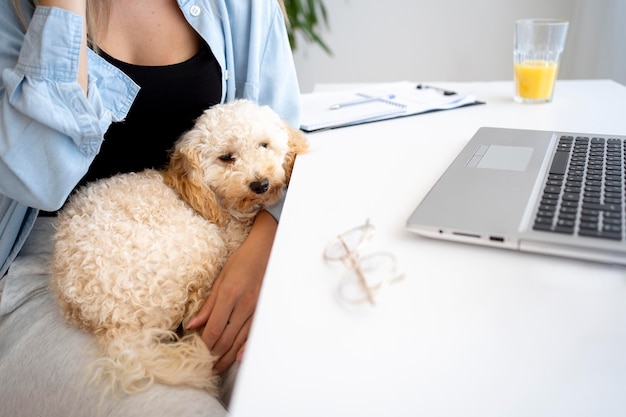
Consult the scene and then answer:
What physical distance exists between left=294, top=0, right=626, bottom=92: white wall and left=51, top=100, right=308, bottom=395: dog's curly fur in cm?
156

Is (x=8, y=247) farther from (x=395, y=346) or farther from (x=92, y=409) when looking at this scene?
(x=395, y=346)

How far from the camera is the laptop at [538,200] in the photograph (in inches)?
18.7

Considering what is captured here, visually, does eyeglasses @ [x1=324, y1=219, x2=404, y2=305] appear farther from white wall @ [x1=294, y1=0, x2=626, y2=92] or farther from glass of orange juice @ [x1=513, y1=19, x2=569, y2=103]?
white wall @ [x1=294, y1=0, x2=626, y2=92]

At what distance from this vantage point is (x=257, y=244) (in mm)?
776

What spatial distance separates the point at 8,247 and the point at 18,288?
0.07 meters

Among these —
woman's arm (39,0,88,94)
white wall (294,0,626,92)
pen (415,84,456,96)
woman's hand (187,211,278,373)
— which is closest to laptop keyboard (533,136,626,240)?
woman's hand (187,211,278,373)

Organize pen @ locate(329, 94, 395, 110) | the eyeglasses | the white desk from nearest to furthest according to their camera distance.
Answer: the white desk, the eyeglasses, pen @ locate(329, 94, 395, 110)

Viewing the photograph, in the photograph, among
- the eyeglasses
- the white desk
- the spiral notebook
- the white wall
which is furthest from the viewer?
the white wall

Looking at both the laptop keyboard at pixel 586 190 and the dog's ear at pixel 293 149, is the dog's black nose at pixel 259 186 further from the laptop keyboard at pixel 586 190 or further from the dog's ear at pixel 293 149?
the laptop keyboard at pixel 586 190

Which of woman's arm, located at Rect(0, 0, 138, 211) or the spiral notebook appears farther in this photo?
the spiral notebook

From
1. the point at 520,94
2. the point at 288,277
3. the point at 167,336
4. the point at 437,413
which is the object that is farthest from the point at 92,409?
the point at 520,94

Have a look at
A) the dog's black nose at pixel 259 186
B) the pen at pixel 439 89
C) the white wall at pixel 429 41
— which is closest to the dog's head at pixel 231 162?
the dog's black nose at pixel 259 186

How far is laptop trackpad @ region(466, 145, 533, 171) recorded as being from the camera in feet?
2.17

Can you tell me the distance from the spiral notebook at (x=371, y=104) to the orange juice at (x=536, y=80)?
0.36 ft
